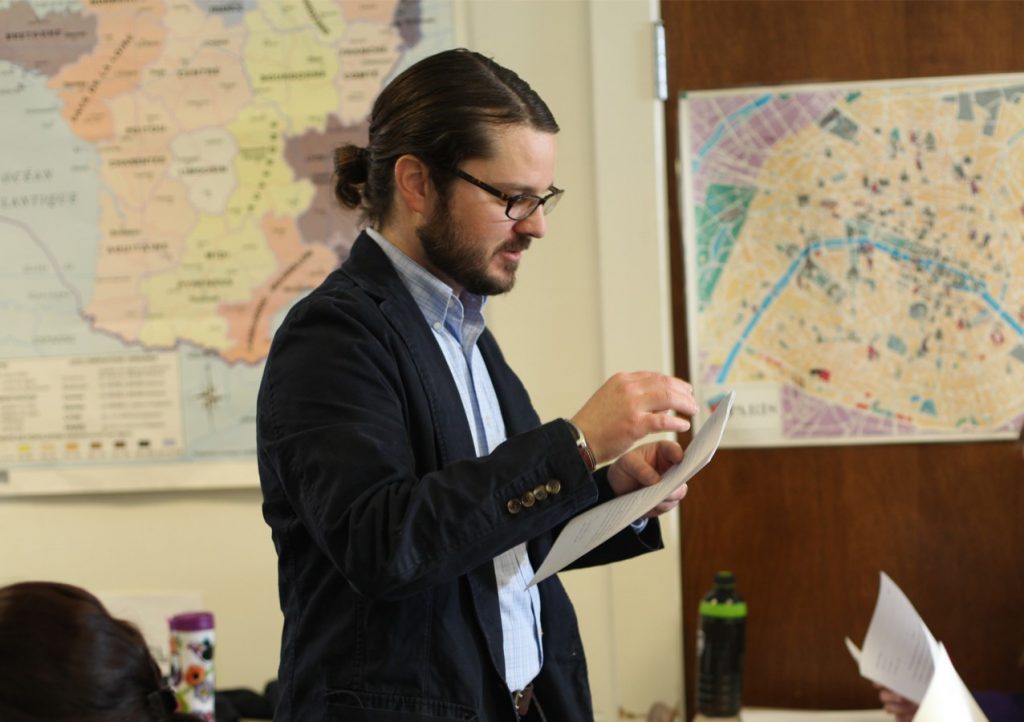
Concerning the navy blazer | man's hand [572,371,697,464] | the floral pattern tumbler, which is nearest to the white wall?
the floral pattern tumbler

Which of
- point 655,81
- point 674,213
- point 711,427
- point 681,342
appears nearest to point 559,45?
point 655,81

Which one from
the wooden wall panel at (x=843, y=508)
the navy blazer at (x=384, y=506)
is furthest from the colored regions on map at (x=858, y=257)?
the navy blazer at (x=384, y=506)

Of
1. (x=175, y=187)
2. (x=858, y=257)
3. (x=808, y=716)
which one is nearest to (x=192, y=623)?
(x=175, y=187)

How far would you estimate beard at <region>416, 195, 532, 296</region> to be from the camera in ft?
4.43

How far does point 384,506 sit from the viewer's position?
3.54 feet

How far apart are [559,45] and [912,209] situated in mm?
773

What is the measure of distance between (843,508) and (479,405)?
115 cm

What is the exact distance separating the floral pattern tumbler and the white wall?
24.6 inches

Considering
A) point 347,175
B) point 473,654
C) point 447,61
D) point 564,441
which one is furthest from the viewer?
point 347,175

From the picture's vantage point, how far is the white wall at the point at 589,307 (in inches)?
88.5

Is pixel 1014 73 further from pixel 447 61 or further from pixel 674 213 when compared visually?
pixel 447 61

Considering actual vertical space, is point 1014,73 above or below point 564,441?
above

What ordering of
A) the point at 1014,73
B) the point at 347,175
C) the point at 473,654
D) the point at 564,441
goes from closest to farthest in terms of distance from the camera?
1. the point at 564,441
2. the point at 473,654
3. the point at 347,175
4. the point at 1014,73

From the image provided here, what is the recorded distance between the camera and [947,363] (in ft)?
7.36
